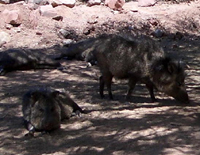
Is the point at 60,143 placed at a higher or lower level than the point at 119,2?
lower

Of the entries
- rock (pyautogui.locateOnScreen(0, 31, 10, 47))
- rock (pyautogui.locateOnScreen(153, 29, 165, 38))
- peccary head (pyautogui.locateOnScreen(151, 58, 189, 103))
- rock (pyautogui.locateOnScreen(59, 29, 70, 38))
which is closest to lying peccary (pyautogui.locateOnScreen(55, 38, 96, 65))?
rock (pyautogui.locateOnScreen(59, 29, 70, 38))

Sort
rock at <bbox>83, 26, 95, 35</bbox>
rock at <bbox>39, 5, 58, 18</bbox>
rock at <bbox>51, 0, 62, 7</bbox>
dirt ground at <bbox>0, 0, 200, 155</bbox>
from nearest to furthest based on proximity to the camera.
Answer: dirt ground at <bbox>0, 0, 200, 155</bbox>, rock at <bbox>83, 26, 95, 35</bbox>, rock at <bbox>39, 5, 58, 18</bbox>, rock at <bbox>51, 0, 62, 7</bbox>

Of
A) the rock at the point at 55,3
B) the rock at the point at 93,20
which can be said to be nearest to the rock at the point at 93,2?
the rock at the point at 93,20

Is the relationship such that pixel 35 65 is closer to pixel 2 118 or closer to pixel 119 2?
pixel 2 118

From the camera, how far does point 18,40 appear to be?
39.1ft

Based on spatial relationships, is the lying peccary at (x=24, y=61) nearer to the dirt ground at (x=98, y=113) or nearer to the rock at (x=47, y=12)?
the dirt ground at (x=98, y=113)

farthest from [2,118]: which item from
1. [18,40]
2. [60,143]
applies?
[18,40]

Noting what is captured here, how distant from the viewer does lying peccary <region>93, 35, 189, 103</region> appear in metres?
6.45

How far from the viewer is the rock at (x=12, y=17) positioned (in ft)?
40.7

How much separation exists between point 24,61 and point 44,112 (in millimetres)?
4282

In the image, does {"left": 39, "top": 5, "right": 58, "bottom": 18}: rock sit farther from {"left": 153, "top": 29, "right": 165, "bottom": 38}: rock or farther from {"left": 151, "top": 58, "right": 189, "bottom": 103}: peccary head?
{"left": 151, "top": 58, "right": 189, "bottom": 103}: peccary head

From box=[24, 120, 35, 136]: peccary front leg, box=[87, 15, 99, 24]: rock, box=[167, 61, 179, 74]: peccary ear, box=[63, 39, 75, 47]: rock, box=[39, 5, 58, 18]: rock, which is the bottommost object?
box=[24, 120, 35, 136]: peccary front leg

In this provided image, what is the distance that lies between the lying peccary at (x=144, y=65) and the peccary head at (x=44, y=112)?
4.64 ft

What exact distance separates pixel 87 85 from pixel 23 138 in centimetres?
265
